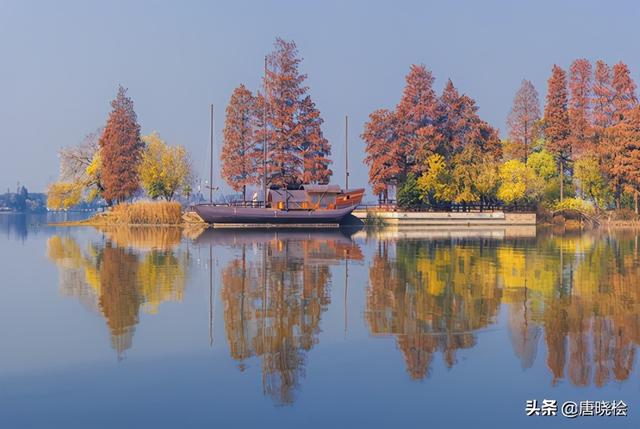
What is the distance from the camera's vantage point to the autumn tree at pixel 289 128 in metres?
61.0

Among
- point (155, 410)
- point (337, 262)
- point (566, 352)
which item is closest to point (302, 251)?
point (337, 262)

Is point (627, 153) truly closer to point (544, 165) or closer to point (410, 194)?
point (544, 165)

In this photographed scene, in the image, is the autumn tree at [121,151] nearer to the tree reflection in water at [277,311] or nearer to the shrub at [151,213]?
the shrub at [151,213]

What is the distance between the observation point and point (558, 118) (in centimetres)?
6875

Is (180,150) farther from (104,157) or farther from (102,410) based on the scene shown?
(102,410)

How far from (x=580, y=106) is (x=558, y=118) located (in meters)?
4.96

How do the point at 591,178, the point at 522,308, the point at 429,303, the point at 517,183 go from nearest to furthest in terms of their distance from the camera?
1. the point at 522,308
2. the point at 429,303
3. the point at 517,183
4. the point at 591,178

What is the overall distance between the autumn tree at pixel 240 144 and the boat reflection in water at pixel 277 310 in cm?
3696

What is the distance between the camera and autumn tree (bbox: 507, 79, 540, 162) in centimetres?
7600

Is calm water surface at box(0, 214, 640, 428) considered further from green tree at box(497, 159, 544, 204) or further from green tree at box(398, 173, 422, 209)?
green tree at box(497, 159, 544, 204)

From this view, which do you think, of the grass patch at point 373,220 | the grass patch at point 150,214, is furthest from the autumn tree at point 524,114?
the grass patch at point 150,214

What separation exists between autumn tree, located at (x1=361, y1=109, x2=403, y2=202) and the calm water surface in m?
44.5

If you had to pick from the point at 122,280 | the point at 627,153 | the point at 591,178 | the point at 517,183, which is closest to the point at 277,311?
the point at 122,280

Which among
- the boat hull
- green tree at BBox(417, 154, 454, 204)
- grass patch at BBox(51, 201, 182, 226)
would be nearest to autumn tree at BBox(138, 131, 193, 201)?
grass patch at BBox(51, 201, 182, 226)
